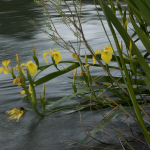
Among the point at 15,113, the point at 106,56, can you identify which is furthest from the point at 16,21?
the point at 106,56

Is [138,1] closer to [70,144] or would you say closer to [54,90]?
[70,144]

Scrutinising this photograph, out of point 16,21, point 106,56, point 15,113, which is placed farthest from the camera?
point 16,21

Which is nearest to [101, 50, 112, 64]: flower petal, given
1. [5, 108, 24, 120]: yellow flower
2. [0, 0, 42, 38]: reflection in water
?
[5, 108, 24, 120]: yellow flower

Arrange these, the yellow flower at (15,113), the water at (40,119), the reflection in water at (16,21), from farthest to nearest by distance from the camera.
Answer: the reflection in water at (16,21) < the yellow flower at (15,113) < the water at (40,119)

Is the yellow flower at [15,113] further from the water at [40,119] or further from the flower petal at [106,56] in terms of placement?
the flower petal at [106,56]

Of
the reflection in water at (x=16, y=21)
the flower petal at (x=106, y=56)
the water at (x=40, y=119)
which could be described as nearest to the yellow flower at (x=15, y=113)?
the water at (x=40, y=119)

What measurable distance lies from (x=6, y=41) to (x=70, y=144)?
215 centimetres

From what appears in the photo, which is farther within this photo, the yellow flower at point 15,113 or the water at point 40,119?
the yellow flower at point 15,113

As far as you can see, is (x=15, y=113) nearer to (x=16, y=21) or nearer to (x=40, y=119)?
(x=40, y=119)

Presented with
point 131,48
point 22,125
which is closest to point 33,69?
point 22,125

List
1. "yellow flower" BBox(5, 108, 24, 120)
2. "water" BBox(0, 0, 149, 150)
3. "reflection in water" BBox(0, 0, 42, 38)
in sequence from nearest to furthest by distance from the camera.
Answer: "water" BBox(0, 0, 149, 150), "yellow flower" BBox(5, 108, 24, 120), "reflection in water" BBox(0, 0, 42, 38)

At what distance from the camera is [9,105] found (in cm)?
129

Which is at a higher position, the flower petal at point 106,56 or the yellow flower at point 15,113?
the flower petal at point 106,56

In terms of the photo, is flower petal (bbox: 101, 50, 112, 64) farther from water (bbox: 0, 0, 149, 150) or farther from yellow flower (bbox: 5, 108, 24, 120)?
yellow flower (bbox: 5, 108, 24, 120)
